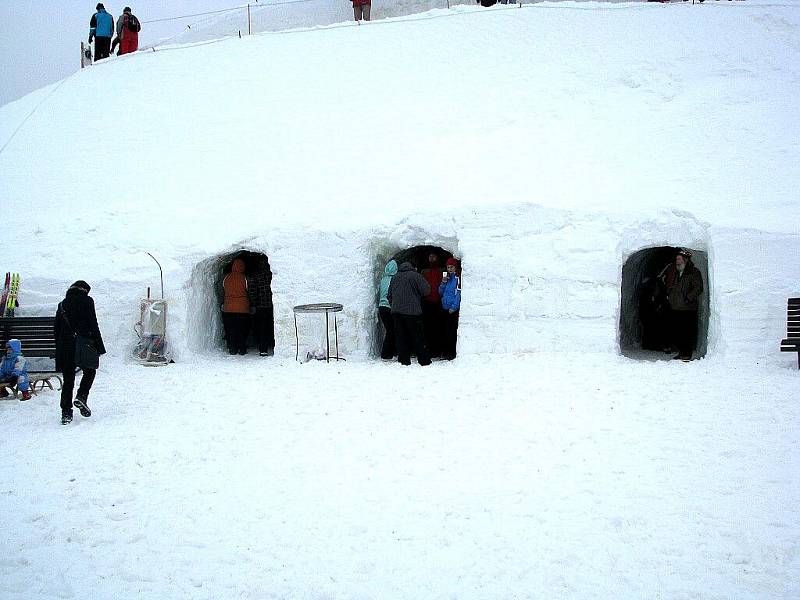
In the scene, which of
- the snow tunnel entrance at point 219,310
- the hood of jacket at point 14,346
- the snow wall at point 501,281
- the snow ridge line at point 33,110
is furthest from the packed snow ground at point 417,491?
the snow ridge line at point 33,110

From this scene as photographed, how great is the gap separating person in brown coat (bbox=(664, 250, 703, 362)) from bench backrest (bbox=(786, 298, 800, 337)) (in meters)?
1.44

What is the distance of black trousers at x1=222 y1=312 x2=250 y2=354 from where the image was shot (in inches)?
444

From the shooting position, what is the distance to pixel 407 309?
9.67 meters

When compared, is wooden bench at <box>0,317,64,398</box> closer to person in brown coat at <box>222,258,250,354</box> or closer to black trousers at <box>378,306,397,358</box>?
person in brown coat at <box>222,258,250,354</box>

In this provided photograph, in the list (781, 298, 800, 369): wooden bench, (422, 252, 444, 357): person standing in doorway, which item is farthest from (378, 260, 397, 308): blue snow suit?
(781, 298, 800, 369): wooden bench

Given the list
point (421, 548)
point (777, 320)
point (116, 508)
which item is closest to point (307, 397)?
point (116, 508)

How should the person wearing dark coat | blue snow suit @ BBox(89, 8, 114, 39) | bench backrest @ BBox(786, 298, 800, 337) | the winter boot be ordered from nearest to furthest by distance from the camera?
the winter boot → bench backrest @ BBox(786, 298, 800, 337) → the person wearing dark coat → blue snow suit @ BBox(89, 8, 114, 39)

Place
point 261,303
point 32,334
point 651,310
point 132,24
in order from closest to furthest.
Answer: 1. point 32,334
2. point 261,303
3. point 651,310
4. point 132,24

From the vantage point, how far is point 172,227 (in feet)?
36.8

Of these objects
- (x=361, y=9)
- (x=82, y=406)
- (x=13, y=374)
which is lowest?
(x=82, y=406)

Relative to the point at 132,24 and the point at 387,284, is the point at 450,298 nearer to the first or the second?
the point at 387,284

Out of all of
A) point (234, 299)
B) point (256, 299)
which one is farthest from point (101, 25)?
point (234, 299)

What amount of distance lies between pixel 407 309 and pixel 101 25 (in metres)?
11.3

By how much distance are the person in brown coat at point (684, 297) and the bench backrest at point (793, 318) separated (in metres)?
1.44
